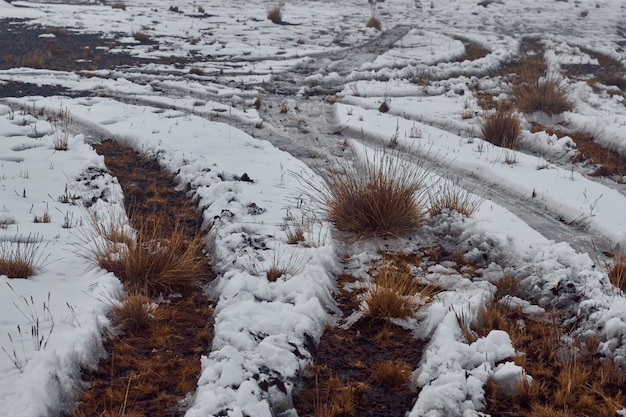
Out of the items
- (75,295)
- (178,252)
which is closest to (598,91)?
(178,252)

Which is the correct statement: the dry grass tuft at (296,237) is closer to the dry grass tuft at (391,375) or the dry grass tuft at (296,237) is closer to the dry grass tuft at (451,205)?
the dry grass tuft at (451,205)

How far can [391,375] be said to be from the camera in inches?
140

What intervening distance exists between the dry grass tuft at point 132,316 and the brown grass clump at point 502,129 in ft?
21.9

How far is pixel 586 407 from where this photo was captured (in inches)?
128

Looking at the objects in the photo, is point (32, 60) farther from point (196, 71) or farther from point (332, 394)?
point (332, 394)

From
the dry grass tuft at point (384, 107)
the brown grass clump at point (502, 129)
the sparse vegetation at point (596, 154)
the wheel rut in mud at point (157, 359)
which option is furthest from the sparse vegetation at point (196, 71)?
the wheel rut in mud at point (157, 359)

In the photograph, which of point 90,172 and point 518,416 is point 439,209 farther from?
point 90,172

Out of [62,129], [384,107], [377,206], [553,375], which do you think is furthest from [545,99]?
[62,129]

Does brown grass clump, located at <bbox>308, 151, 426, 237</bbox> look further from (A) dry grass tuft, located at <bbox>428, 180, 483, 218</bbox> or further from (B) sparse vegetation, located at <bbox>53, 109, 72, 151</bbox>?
(B) sparse vegetation, located at <bbox>53, 109, 72, 151</bbox>

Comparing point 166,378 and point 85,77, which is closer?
point 166,378

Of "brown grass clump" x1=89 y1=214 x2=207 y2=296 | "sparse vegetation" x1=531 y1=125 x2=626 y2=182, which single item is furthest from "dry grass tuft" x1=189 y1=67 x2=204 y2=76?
"brown grass clump" x1=89 y1=214 x2=207 y2=296

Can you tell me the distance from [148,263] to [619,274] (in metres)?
3.81

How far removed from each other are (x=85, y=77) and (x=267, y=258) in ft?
30.3

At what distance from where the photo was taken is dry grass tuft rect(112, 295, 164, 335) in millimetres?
3938
